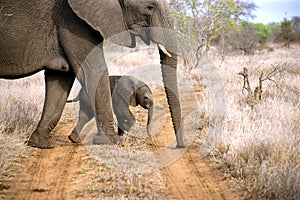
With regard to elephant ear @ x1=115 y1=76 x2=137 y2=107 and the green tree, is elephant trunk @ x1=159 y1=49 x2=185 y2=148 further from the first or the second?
the green tree

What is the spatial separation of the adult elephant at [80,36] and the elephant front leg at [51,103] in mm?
93

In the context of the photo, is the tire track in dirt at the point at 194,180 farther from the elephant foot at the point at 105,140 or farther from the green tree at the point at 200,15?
the green tree at the point at 200,15

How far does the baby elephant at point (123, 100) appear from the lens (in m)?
7.57

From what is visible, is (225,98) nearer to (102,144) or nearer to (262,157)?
(102,144)

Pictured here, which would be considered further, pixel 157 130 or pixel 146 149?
pixel 157 130

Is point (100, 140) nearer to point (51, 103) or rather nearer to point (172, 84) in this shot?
point (51, 103)

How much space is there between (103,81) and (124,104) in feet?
3.79

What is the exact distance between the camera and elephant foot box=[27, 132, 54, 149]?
6.77 metres

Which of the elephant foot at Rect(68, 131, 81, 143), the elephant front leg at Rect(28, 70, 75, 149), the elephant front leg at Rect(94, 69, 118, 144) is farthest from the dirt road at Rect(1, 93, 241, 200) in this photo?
the elephant foot at Rect(68, 131, 81, 143)

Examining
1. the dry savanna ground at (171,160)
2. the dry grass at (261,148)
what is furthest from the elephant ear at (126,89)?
the dry grass at (261,148)

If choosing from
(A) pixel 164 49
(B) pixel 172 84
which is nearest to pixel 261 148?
(B) pixel 172 84

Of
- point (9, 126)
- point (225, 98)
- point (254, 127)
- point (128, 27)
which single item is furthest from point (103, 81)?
point (225, 98)

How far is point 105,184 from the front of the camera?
502 centimetres

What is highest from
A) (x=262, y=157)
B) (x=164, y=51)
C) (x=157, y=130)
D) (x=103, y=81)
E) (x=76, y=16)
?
(x=76, y=16)
